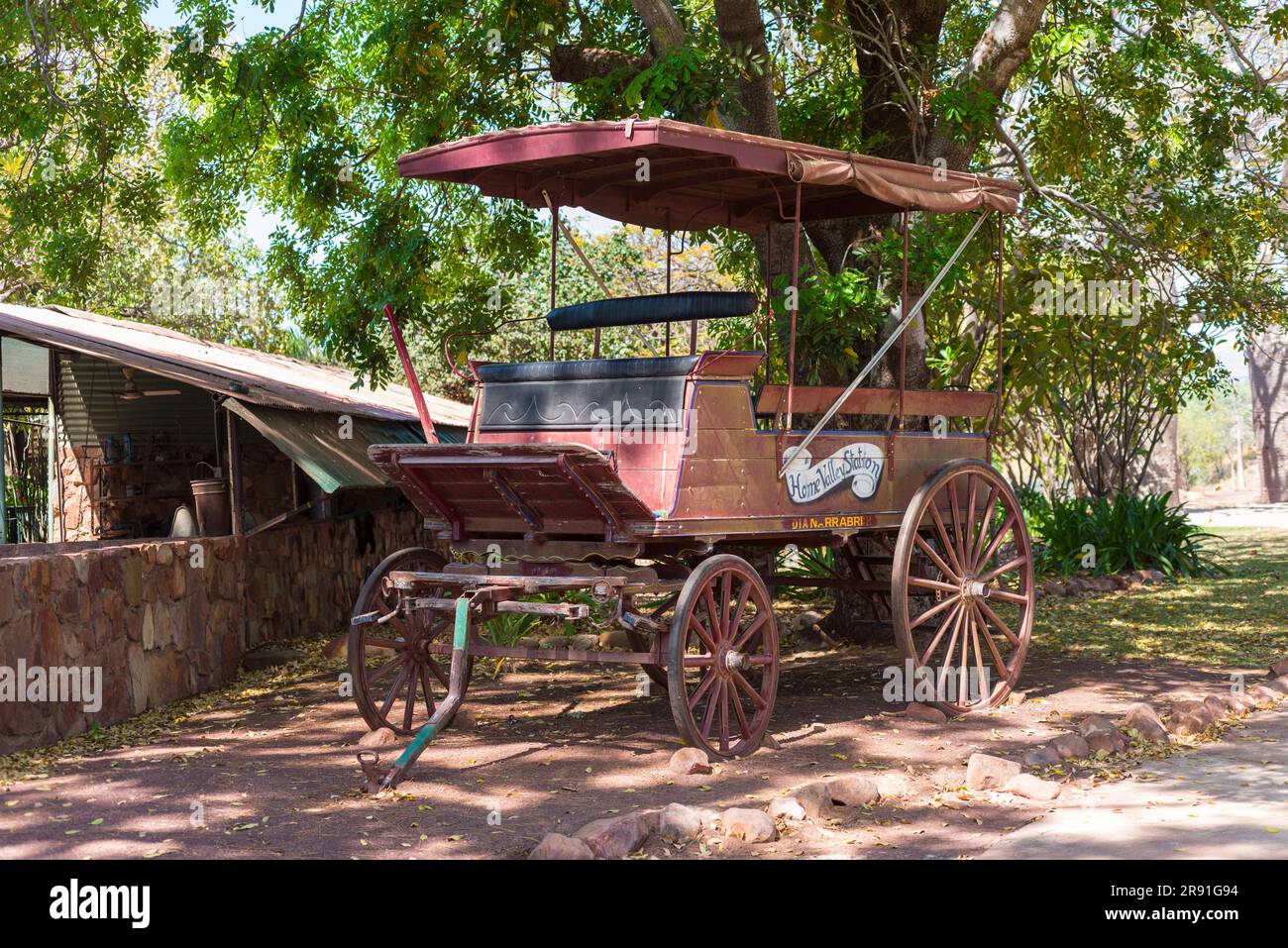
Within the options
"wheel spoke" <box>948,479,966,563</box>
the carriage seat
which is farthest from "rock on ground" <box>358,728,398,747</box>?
"wheel spoke" <box>948,479,966,563</box>

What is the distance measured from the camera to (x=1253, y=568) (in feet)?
54.3

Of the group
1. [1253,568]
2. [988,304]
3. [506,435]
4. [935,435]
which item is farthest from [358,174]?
[1253,568]

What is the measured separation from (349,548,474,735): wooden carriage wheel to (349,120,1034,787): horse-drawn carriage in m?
0.02

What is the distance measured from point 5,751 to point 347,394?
23.4 ft

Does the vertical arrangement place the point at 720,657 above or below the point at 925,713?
above

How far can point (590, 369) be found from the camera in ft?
23.7

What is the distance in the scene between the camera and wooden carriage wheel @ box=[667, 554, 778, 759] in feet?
21.7

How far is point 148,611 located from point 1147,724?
613cm

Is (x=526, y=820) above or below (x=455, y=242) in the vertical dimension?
below

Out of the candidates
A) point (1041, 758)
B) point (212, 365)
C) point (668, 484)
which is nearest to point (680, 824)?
point (668, 484)

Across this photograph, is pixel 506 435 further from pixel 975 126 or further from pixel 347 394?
pixel 347 394

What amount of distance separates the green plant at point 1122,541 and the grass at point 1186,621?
413 mm

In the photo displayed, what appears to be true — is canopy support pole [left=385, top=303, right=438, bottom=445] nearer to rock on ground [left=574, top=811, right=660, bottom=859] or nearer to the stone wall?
the stone wall

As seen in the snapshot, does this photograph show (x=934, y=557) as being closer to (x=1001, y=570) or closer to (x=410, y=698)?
(x=1001, y=570)
